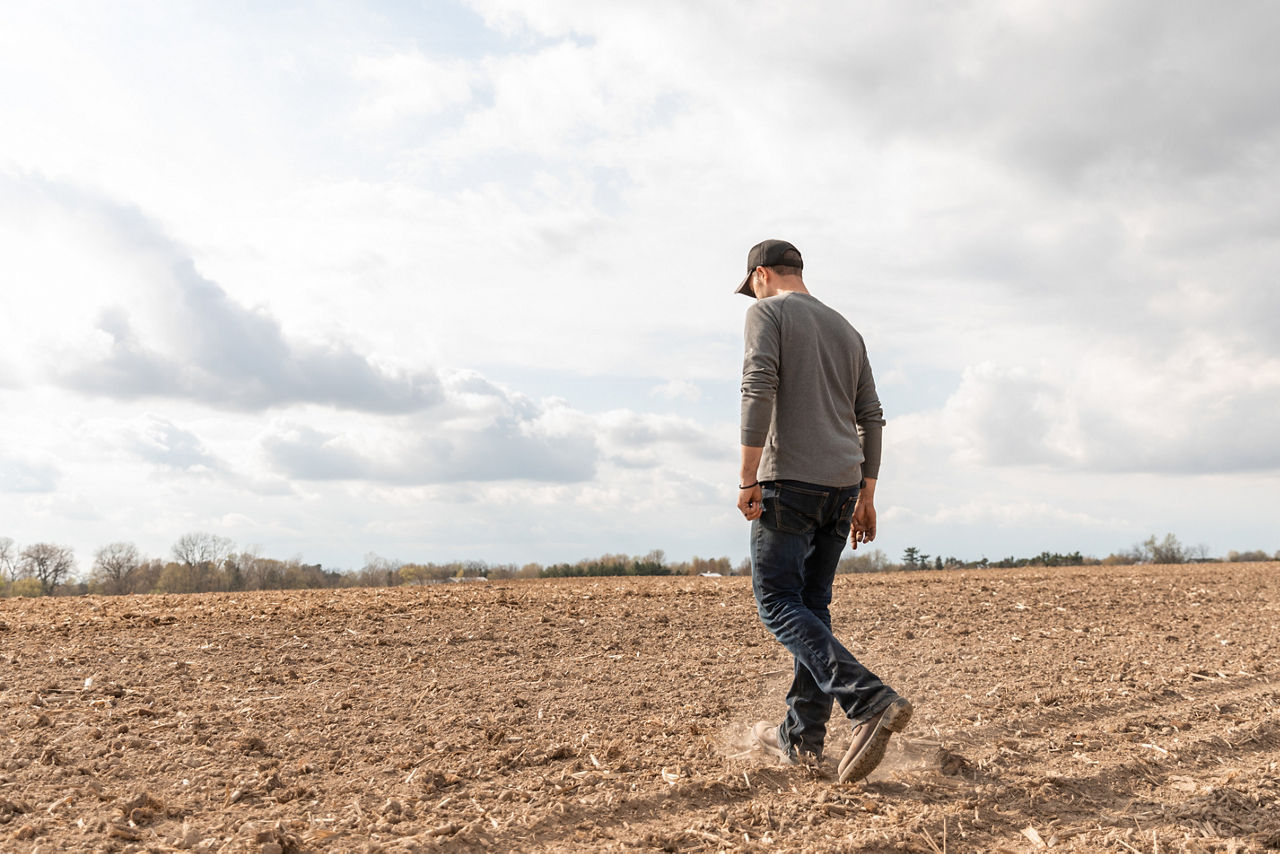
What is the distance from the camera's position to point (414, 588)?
1111cm

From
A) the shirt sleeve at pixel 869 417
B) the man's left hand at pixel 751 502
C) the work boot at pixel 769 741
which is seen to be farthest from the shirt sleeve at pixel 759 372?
the work boot at pixel 769 741

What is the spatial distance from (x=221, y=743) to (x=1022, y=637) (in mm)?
6874

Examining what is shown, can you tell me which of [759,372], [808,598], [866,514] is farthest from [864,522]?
[759,372]

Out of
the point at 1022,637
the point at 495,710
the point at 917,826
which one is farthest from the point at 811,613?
the point at 1022,637

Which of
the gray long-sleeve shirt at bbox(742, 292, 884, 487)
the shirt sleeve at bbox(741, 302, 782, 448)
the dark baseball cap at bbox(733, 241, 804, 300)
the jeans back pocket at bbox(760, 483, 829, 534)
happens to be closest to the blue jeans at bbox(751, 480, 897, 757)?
the jeans back pocket at bbox(760, 483, 829, 534)

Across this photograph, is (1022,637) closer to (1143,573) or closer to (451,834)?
(451,834)

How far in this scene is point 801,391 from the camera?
420cm

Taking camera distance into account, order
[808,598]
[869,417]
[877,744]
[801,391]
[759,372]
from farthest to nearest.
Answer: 1. [869,417]
2. [808,598]
3. [801,391]
4. [759,372]
5. [877,744]

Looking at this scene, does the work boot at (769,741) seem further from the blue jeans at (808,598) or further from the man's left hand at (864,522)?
the man's left hand at (864,522)

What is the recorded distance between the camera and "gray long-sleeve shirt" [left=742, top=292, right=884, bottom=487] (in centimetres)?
407

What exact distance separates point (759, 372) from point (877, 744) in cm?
176

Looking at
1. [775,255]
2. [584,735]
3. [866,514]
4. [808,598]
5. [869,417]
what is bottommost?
[584,735]

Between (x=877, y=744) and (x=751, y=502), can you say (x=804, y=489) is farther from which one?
(x=877, y=744)

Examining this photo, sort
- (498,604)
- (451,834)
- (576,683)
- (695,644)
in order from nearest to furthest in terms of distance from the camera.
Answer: (451,834) → (576,683) → (695,644) → (498,604)
